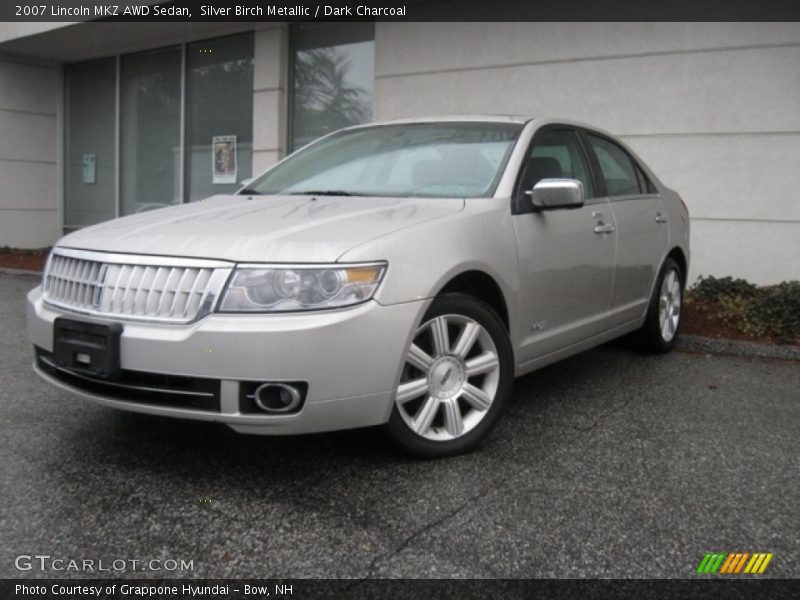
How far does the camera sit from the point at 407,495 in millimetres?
2795

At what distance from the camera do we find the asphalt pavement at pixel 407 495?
92.0 inches

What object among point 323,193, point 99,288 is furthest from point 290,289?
point 323,193

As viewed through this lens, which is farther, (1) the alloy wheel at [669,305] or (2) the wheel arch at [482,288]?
(1) the alloy wheel at [669,305]

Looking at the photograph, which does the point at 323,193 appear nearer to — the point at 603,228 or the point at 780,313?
the point at 603,228

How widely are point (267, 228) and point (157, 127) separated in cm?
1006

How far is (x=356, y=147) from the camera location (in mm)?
4277

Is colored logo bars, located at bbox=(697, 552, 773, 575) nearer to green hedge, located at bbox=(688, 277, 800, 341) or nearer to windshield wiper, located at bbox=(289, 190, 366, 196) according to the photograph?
windshield wiper, located at bbox=(289, 190, 366, 196)

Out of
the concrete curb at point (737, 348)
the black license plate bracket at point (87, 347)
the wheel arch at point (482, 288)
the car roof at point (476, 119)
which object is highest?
the car roof at point (476, 119)

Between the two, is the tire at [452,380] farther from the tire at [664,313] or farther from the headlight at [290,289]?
the tire at [664,313]

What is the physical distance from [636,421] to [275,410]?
205 centimetres

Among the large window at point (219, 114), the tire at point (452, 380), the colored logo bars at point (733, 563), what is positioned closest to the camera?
the colored logo bars at point (733, 563)

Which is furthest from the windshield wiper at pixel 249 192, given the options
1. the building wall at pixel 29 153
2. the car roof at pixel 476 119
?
the building wall at pixel 29 153

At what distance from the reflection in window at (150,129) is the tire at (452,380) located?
9.46 metres

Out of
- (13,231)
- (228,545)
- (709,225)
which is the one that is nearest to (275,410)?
(228,545)
